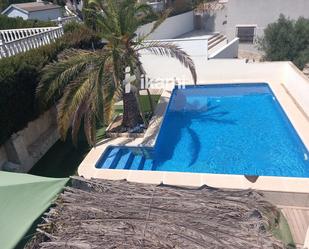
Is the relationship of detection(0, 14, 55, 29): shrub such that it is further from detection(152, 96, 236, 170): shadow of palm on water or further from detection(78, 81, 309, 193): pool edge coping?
detection(78, 81, 309, 193): pool edge coping

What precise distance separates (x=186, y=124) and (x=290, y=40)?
35.2ft

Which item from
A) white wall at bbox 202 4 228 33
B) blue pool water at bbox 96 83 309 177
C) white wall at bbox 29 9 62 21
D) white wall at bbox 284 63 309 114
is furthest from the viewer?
white wall at bbox 29 9 62 21

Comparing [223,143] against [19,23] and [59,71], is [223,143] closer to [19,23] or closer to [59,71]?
[59,71]

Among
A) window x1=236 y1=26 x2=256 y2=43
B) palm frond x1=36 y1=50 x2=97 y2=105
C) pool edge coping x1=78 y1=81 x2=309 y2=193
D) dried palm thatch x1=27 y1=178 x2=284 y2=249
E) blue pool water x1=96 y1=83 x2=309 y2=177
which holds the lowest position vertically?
blue pool water x1=96 y1=83 x2=309 y2=177

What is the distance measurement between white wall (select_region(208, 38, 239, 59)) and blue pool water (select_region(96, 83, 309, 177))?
4.32m

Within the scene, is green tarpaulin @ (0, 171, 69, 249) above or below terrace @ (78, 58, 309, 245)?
above

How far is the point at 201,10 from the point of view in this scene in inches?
1191

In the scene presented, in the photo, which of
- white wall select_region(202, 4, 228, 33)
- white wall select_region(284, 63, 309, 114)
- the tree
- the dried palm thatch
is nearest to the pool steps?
the dried palm thatch

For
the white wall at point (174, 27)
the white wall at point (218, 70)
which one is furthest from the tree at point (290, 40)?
the white wall at point (174, 27)

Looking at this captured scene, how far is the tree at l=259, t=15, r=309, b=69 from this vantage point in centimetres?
1970

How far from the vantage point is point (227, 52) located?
2181cm

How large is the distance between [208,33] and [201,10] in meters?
3.01

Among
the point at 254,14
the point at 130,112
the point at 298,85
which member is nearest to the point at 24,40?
the point at 130,112

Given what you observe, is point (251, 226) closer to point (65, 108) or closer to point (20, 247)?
point (20, 247)
